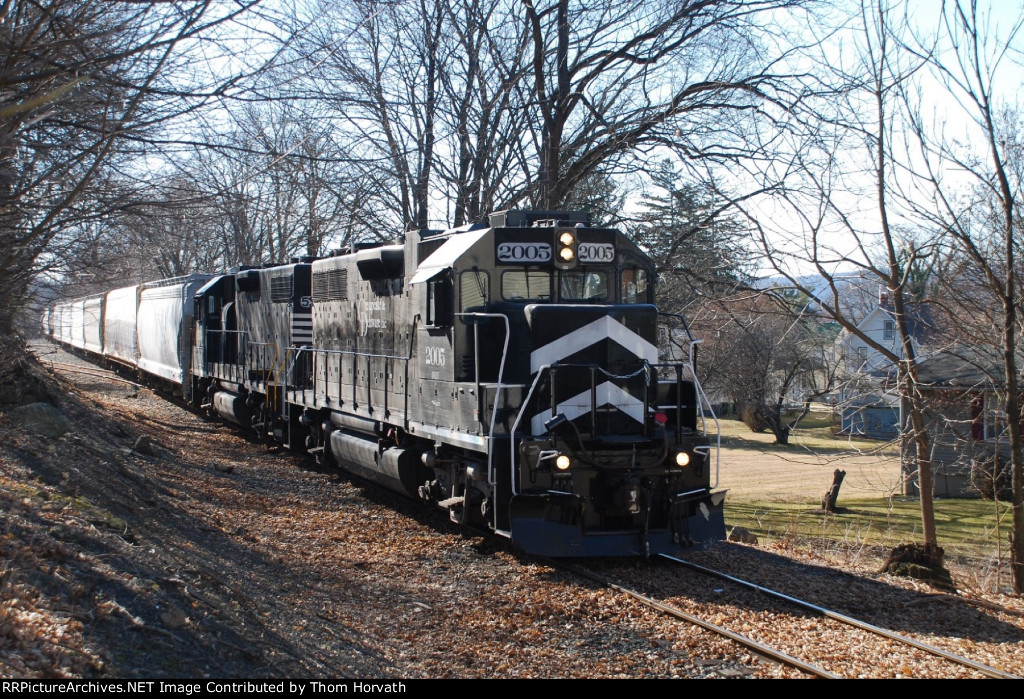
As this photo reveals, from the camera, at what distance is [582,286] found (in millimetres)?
9266

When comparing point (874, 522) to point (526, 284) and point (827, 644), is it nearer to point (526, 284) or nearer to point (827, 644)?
point (526, 284)

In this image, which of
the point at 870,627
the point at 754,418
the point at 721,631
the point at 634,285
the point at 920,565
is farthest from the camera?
the point at 754,418

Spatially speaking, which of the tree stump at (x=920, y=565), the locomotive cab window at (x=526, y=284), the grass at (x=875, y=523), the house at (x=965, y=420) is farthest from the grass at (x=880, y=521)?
the locomotive cab window at (x=526, y=284)

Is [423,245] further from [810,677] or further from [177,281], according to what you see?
[177,281]

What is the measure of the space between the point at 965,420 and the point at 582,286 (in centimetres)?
725

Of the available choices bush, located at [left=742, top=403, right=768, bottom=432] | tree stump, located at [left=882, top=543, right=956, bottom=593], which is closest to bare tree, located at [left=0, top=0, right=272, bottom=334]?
tree stump, located at [left=882, top=543, right=956, bottom=593]

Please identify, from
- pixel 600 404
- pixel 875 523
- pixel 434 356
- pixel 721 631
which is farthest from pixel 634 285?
pixel 875 523

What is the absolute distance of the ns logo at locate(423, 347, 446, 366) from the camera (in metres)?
9.60

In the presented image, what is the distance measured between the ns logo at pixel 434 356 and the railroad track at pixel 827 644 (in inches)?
125

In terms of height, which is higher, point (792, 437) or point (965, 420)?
point (965, 420)

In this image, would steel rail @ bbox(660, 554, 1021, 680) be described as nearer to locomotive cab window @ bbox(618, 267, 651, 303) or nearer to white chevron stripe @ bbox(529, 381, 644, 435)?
white chevron stripe @ bbox(529, 381, 644, 435)

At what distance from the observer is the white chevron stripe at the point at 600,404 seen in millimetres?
8586

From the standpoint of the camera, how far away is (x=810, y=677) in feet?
18.6

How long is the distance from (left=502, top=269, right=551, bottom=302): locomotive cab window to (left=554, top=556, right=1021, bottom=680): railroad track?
3081mm
